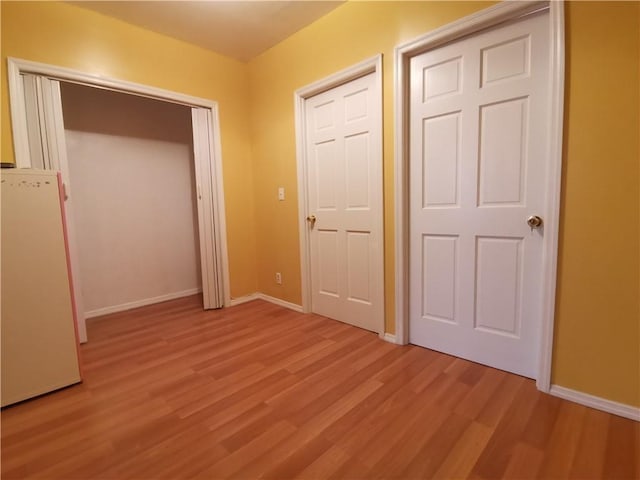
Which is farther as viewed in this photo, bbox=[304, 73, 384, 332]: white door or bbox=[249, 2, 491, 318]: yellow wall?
bbox=[304, 73, 384, 332]: white door

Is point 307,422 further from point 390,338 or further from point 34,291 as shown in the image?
point 34,291

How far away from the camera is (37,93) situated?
2.17m

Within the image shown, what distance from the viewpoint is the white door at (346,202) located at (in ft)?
7.46

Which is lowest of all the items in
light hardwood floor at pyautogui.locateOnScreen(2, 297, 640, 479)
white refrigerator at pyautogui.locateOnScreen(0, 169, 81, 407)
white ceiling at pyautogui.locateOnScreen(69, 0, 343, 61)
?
light hardwood floor at pyautogui.locateOnScreen(2, 297, 640, 479)

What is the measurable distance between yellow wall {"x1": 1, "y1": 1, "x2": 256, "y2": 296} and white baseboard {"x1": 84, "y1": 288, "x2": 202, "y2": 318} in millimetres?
854

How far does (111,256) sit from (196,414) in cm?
241

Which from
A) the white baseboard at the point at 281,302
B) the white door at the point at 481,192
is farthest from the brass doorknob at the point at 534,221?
the white baseboard at the point at 281,302

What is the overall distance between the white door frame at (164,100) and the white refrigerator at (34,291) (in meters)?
0.76

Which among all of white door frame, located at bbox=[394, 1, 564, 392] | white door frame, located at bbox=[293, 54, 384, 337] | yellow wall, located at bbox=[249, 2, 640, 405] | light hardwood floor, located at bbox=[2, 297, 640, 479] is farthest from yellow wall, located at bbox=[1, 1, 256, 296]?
yellow wall, located at bbox=[249, 2, 640, 405]

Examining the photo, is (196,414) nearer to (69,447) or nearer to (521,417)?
(69,447)

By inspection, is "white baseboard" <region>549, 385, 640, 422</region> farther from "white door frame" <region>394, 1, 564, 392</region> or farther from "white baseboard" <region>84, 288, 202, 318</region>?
"white baseboard" <region>84, 288, 202, 318</region>

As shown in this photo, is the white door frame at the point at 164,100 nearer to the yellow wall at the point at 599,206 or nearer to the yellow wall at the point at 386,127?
the yellow wall at the point at 386,127

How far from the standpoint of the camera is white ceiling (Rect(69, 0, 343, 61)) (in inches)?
89.7

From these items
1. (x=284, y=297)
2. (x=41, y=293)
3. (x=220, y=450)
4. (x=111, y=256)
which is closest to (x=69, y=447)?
(x=220, y=450)
